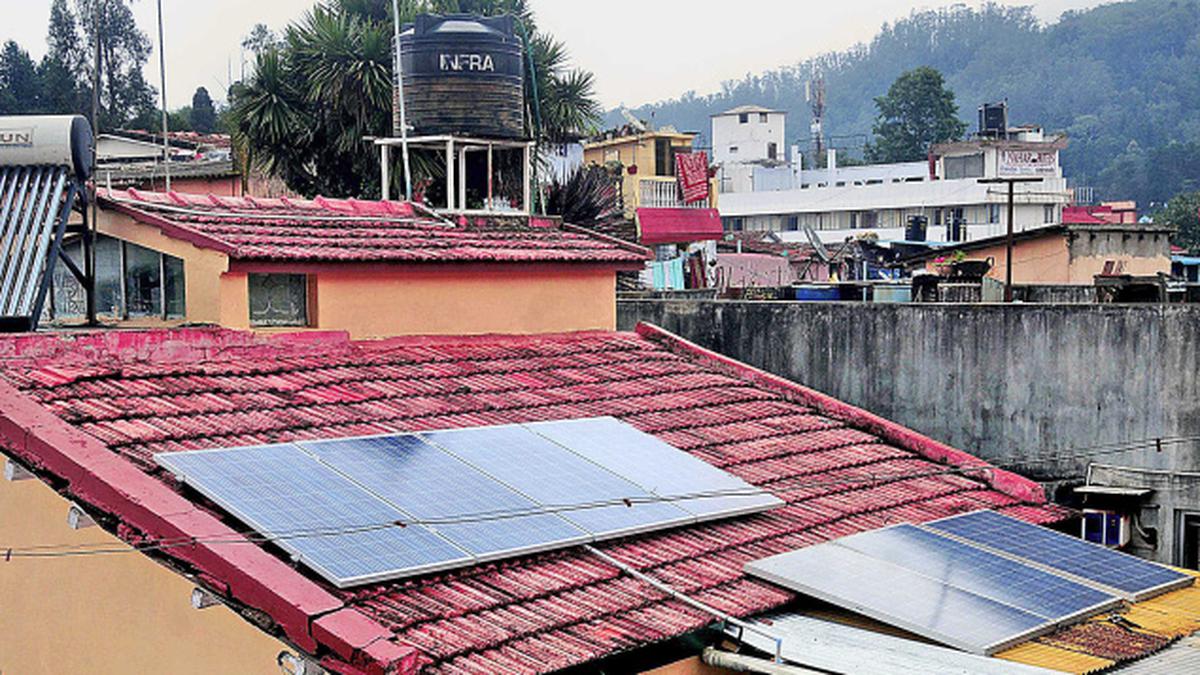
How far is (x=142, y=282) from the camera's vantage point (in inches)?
500

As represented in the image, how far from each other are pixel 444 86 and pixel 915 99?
8483cm

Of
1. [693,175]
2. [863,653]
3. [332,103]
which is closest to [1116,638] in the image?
[863,653]

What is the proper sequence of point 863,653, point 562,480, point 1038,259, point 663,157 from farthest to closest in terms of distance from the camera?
point 663,157
point 1038,259
point 562,480
point 863,653

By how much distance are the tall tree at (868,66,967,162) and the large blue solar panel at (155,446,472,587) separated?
90643 mm

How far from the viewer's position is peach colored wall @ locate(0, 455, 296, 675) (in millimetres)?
7820

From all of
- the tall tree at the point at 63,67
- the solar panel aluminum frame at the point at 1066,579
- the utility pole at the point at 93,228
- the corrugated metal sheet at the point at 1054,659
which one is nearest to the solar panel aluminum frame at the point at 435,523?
the solar panel aluminum frame at the point at 1066,579

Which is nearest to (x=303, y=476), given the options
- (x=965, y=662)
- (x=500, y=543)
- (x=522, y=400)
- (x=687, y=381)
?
(x=500, y=543)

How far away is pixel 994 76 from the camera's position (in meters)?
194

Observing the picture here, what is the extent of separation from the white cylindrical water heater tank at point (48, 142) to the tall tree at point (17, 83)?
37952mm

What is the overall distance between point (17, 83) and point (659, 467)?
151ft

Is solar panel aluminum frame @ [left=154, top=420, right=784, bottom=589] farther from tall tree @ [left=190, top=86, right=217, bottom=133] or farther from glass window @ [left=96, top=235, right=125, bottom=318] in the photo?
tall tree @ [left=190, top=86, right=217, bottom=133]

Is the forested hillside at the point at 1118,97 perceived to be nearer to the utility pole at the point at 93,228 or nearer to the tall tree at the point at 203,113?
the tall tree at the point at 203,113

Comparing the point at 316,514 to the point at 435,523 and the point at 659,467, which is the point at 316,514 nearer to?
the point at 435,523

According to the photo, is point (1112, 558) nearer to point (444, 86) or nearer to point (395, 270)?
point (395, 270)
